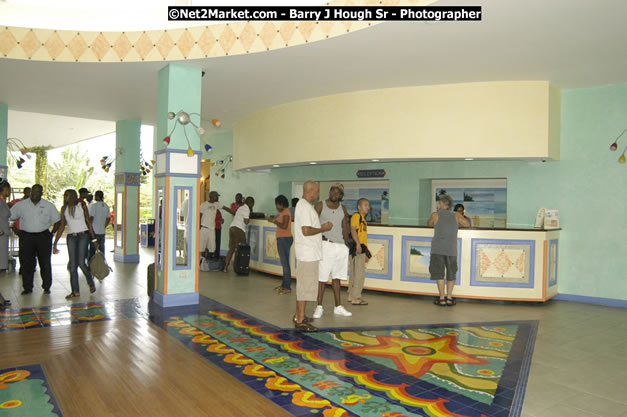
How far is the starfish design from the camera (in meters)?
4.55

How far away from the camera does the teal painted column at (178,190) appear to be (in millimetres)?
6910

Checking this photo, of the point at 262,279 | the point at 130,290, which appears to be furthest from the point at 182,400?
the point at 262,279

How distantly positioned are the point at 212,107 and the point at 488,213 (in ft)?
20.0

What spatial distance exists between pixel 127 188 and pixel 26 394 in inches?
338

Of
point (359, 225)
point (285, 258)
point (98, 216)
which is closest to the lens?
point (359, 225)

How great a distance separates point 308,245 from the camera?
5.54 metres

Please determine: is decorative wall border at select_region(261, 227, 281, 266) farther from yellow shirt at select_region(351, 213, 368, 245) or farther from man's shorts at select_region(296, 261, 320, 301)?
man's shorts at select_region(296, 261, 320, 301)

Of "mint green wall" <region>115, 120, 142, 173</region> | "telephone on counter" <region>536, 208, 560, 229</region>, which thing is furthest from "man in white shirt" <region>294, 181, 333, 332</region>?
"mint green wall" <region>115, 120, 142, 173</region>

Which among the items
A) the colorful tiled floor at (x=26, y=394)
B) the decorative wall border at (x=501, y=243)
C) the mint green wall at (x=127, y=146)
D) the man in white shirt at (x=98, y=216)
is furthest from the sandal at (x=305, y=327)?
the mint green wall at (x=127, y=146)

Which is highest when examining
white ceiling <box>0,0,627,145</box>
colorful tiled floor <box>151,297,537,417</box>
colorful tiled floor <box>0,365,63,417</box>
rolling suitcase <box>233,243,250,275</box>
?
white ceiling <box>0,0,627,145</box>

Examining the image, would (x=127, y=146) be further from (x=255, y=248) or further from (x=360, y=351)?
(x=360, y=351)

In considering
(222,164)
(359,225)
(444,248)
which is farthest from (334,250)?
(222,164)

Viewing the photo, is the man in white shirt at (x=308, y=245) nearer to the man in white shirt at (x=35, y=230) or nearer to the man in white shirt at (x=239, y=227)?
the man in white shirt at (x=35, y=230)

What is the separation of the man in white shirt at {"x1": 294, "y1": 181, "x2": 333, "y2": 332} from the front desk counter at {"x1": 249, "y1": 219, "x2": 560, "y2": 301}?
9.10 ft
